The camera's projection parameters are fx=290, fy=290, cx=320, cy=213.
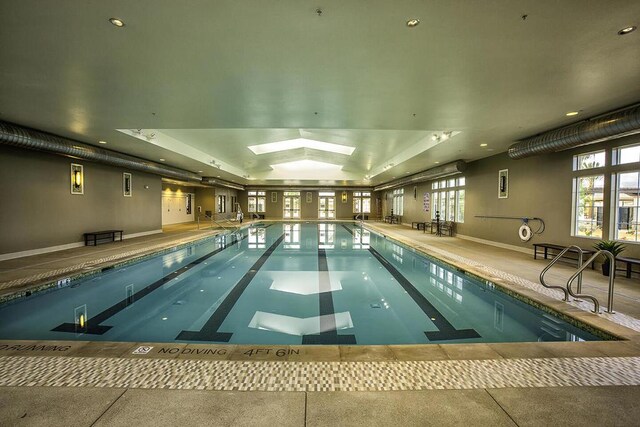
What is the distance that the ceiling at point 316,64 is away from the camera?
2254 mm

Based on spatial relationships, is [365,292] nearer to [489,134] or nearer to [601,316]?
[601,316]

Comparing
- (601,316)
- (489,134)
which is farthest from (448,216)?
(601,316)

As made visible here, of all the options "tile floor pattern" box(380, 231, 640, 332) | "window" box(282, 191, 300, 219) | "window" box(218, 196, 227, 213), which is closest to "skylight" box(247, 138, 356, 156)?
"tile floor pattern" box(380, 231, 640, 332)

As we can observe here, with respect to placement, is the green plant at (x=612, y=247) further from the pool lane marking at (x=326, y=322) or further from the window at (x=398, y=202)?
the window at (x=398, y=202)

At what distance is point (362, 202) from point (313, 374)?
20371 mm

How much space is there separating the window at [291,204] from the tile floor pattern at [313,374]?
19697 mm

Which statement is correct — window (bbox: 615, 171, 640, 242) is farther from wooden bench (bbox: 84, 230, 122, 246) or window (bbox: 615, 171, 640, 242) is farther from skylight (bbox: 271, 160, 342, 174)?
skylight (bbox: 271, 160, 342, 174)

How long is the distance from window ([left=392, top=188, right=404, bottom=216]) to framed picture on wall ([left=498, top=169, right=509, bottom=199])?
9311mm

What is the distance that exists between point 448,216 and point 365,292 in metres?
8.18

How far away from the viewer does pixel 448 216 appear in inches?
455

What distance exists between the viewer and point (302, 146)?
11.9 meters

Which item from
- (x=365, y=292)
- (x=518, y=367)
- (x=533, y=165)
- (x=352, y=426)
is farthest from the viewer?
(x=533, y=165)

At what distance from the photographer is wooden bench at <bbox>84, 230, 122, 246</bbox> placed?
7.69 m

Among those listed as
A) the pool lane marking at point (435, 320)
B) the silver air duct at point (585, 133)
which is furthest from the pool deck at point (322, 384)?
the silver air duct at point (585, 133)
